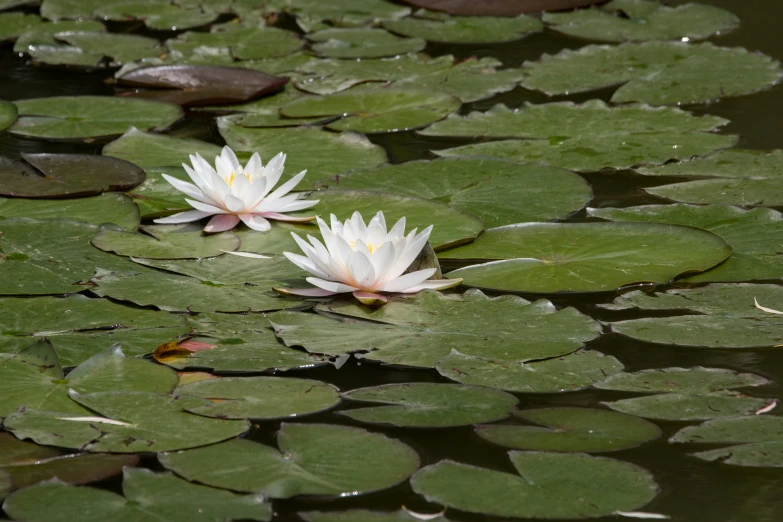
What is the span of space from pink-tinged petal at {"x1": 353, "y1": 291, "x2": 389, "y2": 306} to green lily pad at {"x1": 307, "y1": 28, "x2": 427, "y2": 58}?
2.45m

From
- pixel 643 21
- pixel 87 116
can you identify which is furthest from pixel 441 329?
pixel 643 21

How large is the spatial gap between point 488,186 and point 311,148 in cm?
71

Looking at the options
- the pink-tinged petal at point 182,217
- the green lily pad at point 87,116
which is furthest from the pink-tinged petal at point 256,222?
the green lily pad at point 87,116

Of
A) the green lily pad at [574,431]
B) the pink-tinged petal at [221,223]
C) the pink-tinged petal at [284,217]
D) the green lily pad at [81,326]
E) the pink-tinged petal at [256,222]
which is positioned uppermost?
the green lily pad at [574,431]

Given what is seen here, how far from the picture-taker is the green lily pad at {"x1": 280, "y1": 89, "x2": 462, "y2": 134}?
12.1 ft

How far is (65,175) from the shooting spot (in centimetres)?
305

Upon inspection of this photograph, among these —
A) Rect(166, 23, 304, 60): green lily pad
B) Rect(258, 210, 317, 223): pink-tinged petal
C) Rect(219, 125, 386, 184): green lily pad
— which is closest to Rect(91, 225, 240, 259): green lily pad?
Rect(258, 210, 317, 223): pink-tinged petal

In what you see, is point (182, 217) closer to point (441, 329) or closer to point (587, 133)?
point (441, 329)

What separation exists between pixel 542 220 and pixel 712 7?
9.66ft

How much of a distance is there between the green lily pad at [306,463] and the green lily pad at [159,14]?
3.72 metres

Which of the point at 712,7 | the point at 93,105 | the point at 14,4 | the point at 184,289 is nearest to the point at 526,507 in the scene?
the point at 184,289

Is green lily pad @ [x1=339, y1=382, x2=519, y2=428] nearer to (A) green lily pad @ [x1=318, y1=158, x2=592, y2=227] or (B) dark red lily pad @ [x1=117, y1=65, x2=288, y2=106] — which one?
(A) green lily pad @ [x1=318, y1=158, x2=592, y2=227]

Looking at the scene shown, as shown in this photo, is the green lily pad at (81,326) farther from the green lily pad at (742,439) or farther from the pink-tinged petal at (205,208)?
the green lily pad at (742,439)

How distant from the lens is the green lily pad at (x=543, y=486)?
1598 millimetres
